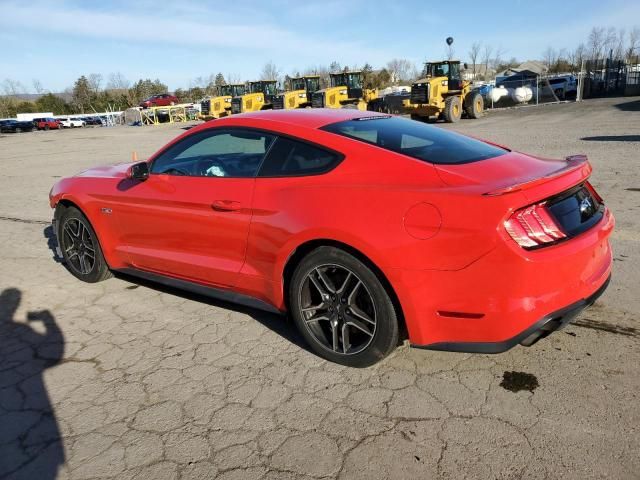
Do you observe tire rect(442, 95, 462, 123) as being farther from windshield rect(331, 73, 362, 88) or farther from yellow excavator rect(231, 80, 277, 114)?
yellow excavator rect(231, 80, 277, 114)

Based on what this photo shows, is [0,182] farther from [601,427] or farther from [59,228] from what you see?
[601,427]

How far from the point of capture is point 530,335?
2553 millimetres

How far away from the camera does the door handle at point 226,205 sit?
11.0 ft

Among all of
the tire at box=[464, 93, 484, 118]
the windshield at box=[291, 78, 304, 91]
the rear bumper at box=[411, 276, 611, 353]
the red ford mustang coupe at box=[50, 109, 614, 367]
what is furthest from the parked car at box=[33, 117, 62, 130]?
the rear bumper at box=[411, 276, 611, 353]

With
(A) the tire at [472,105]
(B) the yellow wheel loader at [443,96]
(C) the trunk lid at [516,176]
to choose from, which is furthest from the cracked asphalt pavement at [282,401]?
(A) the tire at [472,105]

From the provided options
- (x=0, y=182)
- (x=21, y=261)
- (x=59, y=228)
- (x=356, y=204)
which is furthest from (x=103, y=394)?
(x=0, y=182)

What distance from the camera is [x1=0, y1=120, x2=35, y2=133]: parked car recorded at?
48719 millimetres

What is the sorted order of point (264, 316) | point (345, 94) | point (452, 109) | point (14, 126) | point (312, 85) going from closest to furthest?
1. point (264, 316)
2. point (452, 109)
3. point (345, 94)
4. point (312, 85)
5. point (14, 126)

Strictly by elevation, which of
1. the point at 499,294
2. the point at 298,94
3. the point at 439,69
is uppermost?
the point at 439,69

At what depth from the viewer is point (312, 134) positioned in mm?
3242

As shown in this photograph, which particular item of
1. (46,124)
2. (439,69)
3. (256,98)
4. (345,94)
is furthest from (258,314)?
(46,124)

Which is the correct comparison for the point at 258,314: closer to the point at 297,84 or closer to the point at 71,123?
the point at 297,84

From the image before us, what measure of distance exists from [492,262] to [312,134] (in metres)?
1.40

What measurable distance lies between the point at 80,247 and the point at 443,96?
874 inches
